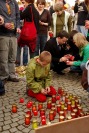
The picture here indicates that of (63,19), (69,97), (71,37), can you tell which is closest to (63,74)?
(71,37)

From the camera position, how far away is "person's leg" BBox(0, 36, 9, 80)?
5013 mm

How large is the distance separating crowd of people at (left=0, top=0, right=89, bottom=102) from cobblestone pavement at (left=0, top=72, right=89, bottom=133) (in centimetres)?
18

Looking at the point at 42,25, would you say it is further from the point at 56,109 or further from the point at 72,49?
the point at 56,109

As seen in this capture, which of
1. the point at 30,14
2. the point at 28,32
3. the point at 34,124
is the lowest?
the point at 34,124

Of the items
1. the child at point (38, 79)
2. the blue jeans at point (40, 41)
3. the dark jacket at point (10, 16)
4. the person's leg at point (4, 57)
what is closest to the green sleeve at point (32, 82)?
the child at point (38, 79)

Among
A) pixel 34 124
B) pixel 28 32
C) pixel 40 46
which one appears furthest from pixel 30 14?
pixel 34 124

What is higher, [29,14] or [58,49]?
[29,14]

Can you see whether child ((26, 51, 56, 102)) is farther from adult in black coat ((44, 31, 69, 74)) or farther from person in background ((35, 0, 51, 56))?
person in background ((35, 0, 51, 56))

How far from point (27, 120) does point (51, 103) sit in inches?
29.3

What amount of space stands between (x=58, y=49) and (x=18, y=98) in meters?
1.77

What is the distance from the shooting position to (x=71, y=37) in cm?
581

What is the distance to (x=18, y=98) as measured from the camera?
14.9 feet

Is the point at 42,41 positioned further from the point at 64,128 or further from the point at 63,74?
the point at 64,128

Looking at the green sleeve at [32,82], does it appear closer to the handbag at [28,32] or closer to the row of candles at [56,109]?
the row of candles at [56,109]
